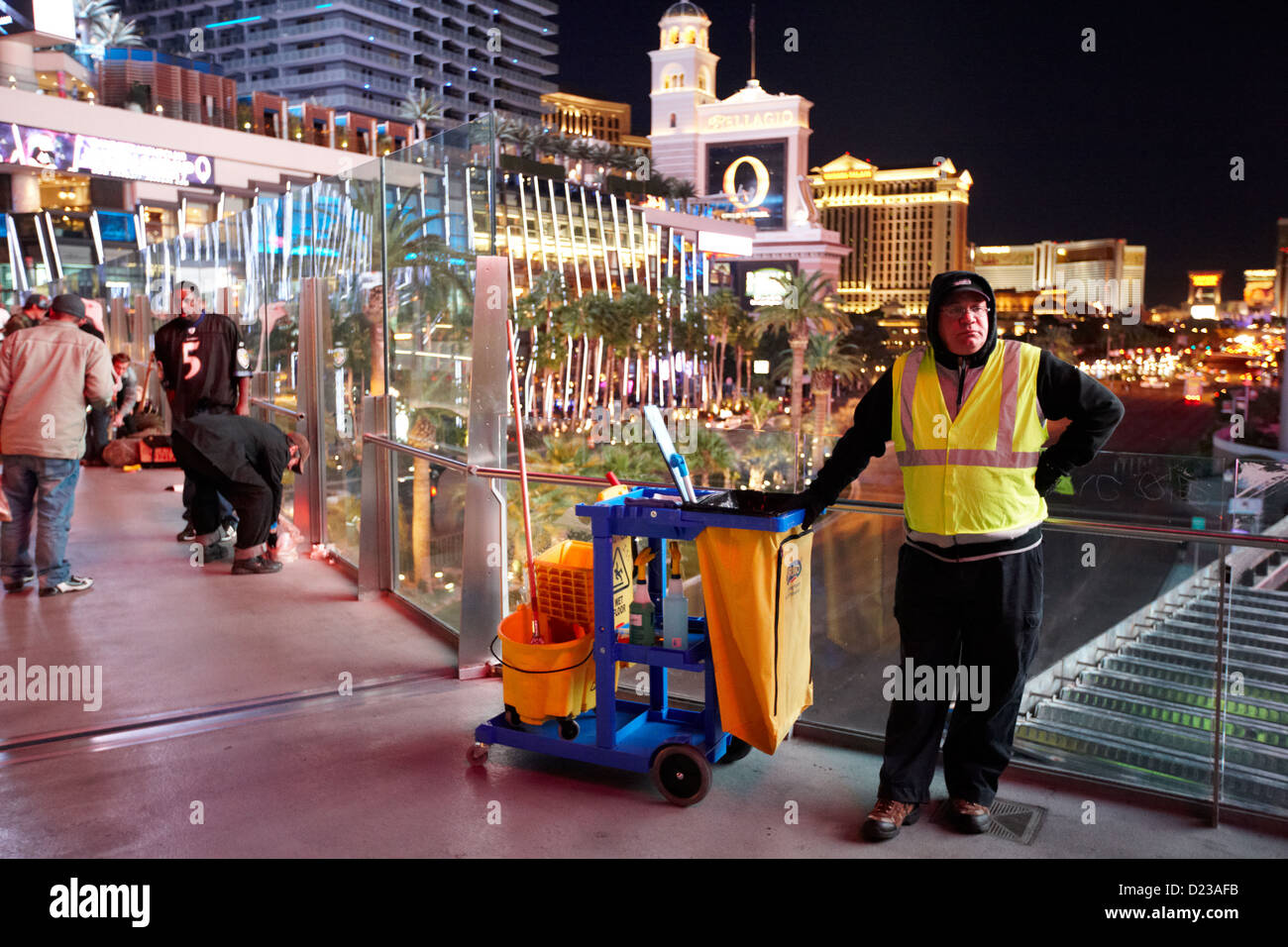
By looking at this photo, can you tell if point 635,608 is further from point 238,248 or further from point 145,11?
point 145,11

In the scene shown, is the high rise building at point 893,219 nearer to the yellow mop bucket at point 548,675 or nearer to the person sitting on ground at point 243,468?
the person sitting on ground at point 243,468

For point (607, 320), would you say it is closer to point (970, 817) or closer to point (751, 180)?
point (970, 817)

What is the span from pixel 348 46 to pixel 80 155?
7104cm

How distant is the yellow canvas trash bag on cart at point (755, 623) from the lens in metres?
3.42

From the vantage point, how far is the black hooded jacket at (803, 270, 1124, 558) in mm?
3229

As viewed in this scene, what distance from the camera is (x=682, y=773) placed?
3.61m

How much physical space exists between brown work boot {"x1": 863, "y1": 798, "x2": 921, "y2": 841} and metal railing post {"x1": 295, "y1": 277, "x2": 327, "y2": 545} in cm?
545

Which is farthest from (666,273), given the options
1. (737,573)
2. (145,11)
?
(737,573)

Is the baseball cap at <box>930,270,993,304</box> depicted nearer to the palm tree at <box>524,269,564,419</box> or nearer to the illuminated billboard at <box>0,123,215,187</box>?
the illuminated billboard at <box>0,123,215,187</box>

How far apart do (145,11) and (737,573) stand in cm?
12615

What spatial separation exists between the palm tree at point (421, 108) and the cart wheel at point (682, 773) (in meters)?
92.4

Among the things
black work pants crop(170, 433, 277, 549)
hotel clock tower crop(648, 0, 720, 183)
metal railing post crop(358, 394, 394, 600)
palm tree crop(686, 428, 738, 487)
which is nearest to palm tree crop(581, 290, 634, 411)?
palm tree crop(686, 428, 738, 487)

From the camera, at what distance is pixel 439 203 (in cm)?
590

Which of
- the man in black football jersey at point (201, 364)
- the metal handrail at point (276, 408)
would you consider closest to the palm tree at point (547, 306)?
the metal handrail at point (276, 408)
